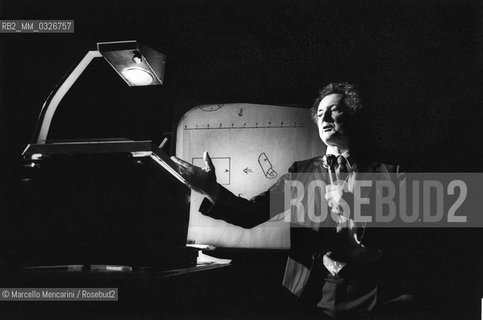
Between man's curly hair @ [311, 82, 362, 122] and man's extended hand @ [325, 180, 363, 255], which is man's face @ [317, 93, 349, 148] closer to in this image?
man's curly hair @ [311, 82, 362, 122]

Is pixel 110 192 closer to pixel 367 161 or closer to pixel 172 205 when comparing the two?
pixel 172 205

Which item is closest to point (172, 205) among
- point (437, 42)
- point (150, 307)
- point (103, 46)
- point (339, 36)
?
point (150, 307)

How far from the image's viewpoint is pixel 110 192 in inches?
93.9

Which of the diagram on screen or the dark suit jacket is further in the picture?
the diagram on screen

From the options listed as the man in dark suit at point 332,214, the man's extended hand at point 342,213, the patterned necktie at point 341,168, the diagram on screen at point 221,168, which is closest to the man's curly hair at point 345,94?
the man in dark suit at point 332,214

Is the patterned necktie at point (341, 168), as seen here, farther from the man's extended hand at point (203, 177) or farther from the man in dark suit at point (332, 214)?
the man's extended hand at point (203, 177)

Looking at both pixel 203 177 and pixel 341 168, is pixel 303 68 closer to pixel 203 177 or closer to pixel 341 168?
pixel 341 168

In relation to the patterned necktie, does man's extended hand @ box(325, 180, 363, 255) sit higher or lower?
lower

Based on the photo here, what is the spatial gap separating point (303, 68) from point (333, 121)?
30 centimetres

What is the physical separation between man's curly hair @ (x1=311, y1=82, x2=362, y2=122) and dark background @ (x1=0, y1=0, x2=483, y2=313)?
0.04 metres

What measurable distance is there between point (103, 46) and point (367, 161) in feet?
4.10

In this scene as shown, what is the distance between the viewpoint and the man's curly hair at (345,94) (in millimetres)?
2229

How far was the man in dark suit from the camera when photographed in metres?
2.11

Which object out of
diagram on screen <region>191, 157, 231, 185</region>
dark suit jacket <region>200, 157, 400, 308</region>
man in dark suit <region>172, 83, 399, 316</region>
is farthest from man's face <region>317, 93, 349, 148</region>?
diagram on screen <region>191, 157, 231, 185</region>
